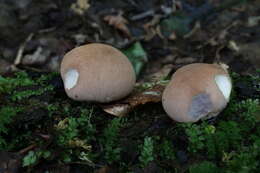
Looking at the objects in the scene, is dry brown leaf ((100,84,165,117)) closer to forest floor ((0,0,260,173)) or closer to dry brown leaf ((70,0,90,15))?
forest floor ((0,0,260,173))

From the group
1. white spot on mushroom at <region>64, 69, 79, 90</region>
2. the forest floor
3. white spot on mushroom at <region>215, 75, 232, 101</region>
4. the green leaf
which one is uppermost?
white spot on mushroom at <region>64, 69, 79, 90</region>

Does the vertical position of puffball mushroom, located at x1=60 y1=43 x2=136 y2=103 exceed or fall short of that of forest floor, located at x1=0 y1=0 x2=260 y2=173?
it exceeds it

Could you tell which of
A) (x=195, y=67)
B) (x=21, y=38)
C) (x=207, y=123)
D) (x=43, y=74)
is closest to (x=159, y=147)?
(x=207, y=123)

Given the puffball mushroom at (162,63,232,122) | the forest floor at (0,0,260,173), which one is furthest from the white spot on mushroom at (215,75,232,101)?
the forest floor at (0,0,260,173)

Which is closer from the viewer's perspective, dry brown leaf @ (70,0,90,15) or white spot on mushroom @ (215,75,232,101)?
white spot on mushroom @ (215,75,232,101)

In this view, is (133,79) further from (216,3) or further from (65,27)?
(216,3)

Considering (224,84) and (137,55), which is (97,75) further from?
(137,55)

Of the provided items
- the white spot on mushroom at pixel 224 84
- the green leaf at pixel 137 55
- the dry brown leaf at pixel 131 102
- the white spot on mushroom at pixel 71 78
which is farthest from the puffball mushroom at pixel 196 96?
the green leaf at pixel 137 55
